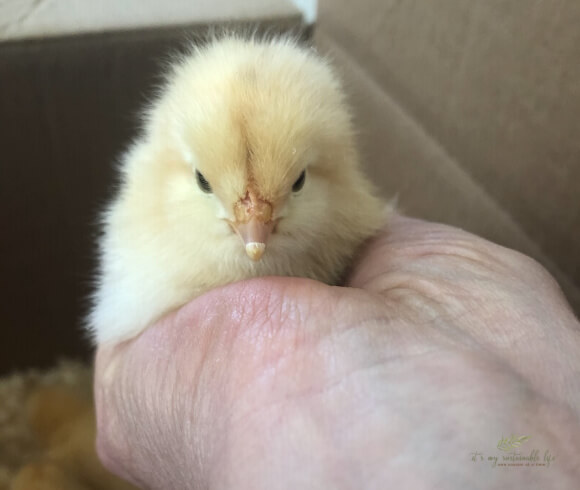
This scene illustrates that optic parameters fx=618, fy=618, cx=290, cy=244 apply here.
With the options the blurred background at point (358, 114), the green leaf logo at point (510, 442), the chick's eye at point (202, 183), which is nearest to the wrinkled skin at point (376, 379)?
the green leaf logo at point (510, 442)

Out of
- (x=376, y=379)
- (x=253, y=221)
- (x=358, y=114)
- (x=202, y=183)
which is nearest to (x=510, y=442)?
(x=376, y=379)

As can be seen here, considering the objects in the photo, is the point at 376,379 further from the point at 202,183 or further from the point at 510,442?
the point at 202,183

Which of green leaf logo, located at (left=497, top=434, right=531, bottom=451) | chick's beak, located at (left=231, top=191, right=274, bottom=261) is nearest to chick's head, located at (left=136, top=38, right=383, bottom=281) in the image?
chick's beak, located at (left=231, top=191, right=274, bottom=261)

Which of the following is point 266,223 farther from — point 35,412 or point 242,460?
point 35,412

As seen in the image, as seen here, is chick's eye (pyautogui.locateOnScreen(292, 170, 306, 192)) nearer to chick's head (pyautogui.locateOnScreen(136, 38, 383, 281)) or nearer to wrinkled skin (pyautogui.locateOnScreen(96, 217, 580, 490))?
chick's head (pyautogui.locateOnScreen(136, 38, 383, 281))

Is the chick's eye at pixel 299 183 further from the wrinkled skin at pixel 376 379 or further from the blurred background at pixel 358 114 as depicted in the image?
the blurred background at pixel 358 114

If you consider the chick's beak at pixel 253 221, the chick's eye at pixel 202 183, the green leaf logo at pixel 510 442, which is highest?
A: the chick's eye at pixel 202 183
